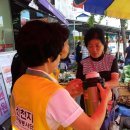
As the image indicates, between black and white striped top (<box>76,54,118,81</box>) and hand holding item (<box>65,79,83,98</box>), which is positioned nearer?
hand holding item (<box>65,79,83,98</box>)

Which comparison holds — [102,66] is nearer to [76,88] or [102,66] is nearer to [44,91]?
[76,88]

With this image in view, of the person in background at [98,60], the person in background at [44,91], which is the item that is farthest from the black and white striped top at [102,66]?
the person in background at [44,91]

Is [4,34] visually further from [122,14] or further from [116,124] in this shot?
[116,124]

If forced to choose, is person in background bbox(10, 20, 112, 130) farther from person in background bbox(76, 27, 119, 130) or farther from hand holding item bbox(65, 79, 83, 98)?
person in background bbox(76, 27, 119, 130)

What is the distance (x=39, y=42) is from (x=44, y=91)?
25 centimetres

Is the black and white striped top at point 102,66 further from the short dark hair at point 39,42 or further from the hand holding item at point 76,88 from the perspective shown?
the short dark hair at point 39,42

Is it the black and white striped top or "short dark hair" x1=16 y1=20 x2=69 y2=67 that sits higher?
"short dark hair" x1=16 y1=20 x2=69 y2=67

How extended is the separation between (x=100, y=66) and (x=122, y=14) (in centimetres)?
115

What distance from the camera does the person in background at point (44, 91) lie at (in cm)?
119

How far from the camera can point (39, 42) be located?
1234 mm

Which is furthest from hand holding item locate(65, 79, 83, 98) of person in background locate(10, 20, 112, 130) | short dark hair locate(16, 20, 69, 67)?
short dark hair locate(16, 20, 69, 67)

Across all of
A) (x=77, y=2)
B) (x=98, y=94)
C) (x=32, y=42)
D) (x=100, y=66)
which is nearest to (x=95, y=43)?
(x=100, y=66)

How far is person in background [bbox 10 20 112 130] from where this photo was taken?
3.90ft

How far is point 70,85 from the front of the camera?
1769 mm
